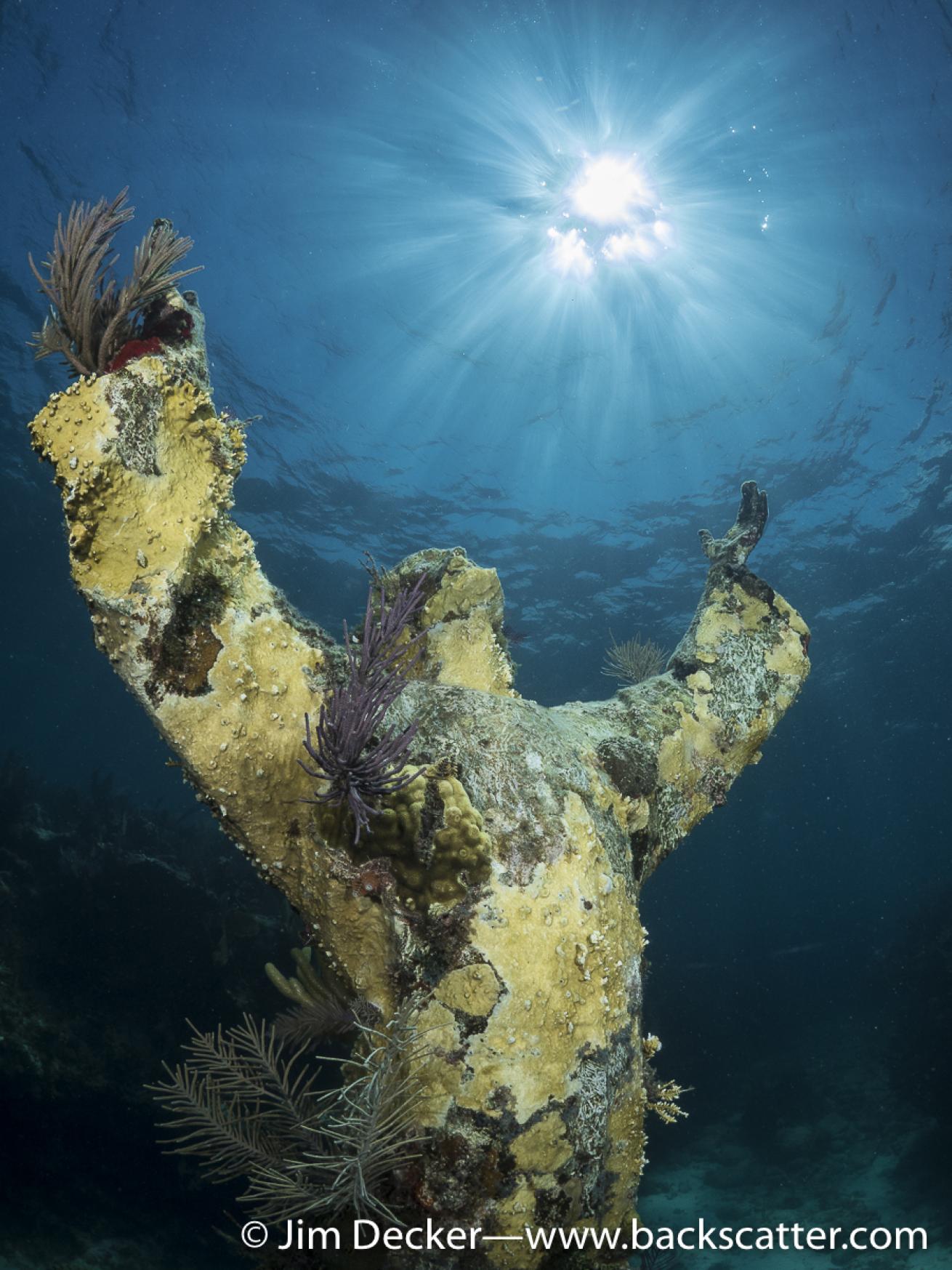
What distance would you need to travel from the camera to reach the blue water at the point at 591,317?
12.1 m

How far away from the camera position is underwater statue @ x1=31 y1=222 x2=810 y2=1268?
2541 millimetres

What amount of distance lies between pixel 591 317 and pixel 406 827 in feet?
59.4

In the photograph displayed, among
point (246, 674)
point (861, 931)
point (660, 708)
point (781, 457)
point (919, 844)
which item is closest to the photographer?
point (246, 674)

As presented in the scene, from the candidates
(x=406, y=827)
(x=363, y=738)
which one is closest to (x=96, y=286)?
(x=363, y=738)

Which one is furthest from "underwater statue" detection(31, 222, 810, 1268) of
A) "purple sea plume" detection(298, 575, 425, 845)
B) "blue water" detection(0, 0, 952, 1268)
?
"blue water" detection(0, 0, 952, 1268)

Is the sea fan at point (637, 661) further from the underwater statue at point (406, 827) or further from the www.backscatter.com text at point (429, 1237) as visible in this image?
the www.backscatter.com text at point (429, 1237)

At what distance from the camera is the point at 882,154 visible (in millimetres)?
13469

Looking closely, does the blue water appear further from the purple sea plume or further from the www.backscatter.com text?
the purple sea plume

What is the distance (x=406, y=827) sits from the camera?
2.67 metres

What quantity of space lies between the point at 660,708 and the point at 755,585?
1569mm

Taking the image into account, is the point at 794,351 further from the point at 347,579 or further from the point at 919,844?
the point at 919,844

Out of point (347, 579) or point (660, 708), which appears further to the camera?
point (347, 579)

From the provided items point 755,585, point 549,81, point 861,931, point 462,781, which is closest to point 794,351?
point 549,81

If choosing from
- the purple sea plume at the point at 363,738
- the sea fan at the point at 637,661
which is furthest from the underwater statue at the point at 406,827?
the sea fan at the point at 637,661
